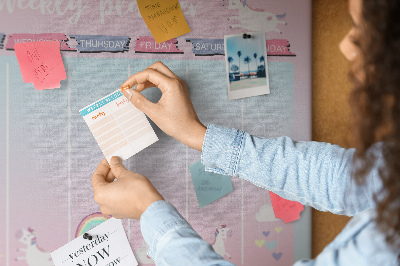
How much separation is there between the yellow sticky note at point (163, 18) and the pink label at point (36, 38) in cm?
19

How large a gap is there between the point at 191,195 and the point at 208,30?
42 cm

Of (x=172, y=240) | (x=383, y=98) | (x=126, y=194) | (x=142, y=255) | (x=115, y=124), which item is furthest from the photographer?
(x=142, y=255)

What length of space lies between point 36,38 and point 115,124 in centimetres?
27

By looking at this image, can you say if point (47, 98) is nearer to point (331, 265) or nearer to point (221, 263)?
point (221, 263)

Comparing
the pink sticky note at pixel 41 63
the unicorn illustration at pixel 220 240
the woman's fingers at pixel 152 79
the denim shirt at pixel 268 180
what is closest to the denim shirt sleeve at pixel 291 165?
the denim shirt at pixel 268 180

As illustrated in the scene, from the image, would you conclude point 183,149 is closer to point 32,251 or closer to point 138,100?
point 138,100

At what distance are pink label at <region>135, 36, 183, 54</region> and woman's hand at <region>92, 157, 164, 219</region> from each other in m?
0.30

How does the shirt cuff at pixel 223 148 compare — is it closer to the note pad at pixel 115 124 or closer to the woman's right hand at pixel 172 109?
the woman's right hand at pixel 172 109

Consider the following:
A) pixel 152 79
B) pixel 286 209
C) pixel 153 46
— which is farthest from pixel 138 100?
pixel 286 209

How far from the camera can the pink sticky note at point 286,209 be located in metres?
0.92

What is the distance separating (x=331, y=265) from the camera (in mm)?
453

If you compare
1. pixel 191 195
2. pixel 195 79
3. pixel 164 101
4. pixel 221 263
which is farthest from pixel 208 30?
pixel 221 263

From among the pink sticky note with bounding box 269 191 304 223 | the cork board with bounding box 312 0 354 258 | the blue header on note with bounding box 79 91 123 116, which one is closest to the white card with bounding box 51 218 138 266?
the blue header on note with bounding box 79 91 123 116

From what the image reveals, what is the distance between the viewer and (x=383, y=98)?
1.42 ft
